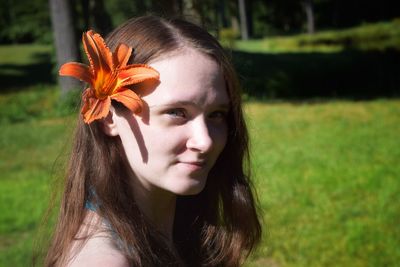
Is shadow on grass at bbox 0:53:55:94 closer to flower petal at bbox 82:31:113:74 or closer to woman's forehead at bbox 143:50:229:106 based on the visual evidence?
flower petal at bbox 82:31:113:74

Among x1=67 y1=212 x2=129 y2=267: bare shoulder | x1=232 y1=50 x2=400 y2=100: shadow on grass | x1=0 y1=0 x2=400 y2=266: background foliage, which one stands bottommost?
x1=232 y1=50 x2=400 y2=100: shadow on grass

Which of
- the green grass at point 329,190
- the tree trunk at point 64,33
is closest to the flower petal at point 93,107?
the green grass at point 329,190

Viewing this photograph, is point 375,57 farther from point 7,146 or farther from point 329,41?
point 7,146

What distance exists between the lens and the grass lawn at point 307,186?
464cm

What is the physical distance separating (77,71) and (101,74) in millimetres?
80

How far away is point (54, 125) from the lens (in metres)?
11.6

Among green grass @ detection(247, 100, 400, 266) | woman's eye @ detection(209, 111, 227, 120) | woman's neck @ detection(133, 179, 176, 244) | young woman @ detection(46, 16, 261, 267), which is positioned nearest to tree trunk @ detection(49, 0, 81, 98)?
green grass @ detection(247, 100, 400, 266)

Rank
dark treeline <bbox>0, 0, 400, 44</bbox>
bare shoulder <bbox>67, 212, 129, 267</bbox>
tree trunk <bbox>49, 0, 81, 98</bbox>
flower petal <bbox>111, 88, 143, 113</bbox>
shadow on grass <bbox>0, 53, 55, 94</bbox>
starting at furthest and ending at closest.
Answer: dark treeline <bbox>0, 0, 400, 44</bbox> → shadow on grass <bbox>0, 53, 55, 94</bbox> → tree trunk <bbox>49, 0, 81, 98</bbox> → flower petal <bbox>111, 88, 143, 113</bbox> → bare shoulder <bbox>67, 212, 129, 267</bbox>

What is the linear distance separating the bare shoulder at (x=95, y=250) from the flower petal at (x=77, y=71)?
47 centimetres

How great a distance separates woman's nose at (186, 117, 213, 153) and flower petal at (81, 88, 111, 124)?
0.28m

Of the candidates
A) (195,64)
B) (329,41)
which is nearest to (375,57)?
(329,41)

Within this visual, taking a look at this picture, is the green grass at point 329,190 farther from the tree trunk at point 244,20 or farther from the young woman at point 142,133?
the tree trunk at point 244,20

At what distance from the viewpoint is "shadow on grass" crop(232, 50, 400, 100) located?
53.8ft

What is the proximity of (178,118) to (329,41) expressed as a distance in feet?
91.3
